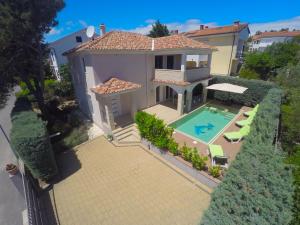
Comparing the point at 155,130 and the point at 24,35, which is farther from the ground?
the point at 24,35

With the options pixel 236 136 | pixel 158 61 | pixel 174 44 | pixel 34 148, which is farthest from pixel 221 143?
pixel 34 148

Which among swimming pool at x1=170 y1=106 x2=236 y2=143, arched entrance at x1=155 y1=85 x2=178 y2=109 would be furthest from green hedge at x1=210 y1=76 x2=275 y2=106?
arched entrance at x1=155 y1=85 x2=178 y2=109

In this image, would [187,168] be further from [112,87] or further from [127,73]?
[127,73]

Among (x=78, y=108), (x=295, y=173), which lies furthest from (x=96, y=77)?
(x=295, y=173)

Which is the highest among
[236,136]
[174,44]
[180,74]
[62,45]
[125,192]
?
[62,45]

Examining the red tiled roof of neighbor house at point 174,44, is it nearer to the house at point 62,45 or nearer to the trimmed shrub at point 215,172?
the trimmed shrub at point 215,172

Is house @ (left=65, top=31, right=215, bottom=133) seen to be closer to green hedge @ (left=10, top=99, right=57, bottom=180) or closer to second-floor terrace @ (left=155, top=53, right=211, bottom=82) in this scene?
second-floor terrace @ (left=155, top=53, right=211, bottom=82)

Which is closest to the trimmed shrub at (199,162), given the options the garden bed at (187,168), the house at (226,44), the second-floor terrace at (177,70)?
the garden bed at (187,168)
